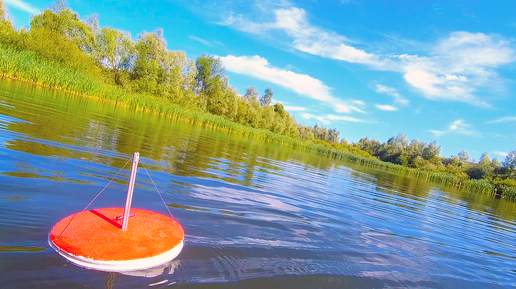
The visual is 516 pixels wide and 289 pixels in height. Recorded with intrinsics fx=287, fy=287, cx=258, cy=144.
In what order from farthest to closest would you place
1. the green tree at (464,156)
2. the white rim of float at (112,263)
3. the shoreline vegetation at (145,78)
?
the green tree at (464,156) < the shoreline vegetation at (145,78) < the white rim of float at (112,263)

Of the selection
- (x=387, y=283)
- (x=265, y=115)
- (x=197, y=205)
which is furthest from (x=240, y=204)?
(x=265, y=115)

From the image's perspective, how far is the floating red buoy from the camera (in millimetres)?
2045

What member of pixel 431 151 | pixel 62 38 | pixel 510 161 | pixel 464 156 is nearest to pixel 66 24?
pixel 62 38

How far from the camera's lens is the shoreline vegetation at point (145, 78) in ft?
73.8

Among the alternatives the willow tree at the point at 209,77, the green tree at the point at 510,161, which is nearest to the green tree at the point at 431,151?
the green tree at the point at 510,161

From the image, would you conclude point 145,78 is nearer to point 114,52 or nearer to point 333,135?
point 114,52

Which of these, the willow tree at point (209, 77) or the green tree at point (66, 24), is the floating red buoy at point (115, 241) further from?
the willow tree at point (209, 77)

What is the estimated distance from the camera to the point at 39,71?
19.7 meters

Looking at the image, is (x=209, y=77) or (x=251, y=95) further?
(x=251, y=95)

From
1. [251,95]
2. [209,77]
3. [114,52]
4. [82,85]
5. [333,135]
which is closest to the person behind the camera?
[82,85]

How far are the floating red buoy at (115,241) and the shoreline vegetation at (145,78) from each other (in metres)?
22.3

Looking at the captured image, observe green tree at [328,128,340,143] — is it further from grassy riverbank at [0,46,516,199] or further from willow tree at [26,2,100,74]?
willow tree at [26,2,100,74]

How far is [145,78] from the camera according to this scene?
41.5m

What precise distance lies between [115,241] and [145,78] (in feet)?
142
